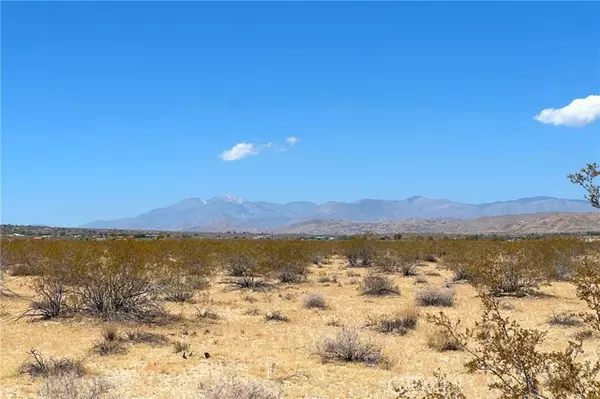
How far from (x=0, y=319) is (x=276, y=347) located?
8.55 m

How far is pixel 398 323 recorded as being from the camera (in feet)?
46.5

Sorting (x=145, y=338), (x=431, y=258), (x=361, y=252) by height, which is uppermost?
(x=361, y=252)

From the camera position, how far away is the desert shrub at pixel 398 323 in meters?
13.9

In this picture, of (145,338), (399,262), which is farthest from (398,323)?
(399,262)

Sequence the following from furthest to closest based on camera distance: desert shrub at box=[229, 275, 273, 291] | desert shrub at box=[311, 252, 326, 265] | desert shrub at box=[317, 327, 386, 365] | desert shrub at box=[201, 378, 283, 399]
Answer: desert shrub at box=[311, 252, 326, 265]
desert shrub at box=[229, 275, 273, 291]
desert shrub at box=[317, 327, 386, 365]
desert shrub at box=[201, 378, 283, 399]

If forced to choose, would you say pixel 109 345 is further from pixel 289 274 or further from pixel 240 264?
pixel 240 264

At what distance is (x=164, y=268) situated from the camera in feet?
61.0

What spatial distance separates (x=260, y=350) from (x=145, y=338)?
288 cm

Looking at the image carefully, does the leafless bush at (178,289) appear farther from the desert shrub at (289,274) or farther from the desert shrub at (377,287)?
the desert shrub at (377,287)

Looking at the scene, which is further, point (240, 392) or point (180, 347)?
point (180, 347)

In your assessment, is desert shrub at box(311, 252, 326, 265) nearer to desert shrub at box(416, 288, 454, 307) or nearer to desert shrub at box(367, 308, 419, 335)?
desert shrub at box(416, 288, 454, 307)

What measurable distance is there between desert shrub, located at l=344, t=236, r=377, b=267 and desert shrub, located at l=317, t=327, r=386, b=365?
2375 centimetres

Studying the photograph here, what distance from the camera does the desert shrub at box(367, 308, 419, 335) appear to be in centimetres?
1386

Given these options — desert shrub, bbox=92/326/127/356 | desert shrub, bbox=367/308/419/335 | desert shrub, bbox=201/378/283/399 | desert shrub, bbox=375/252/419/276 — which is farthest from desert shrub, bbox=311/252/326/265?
desert shrub, bbox=201/378/283/399
